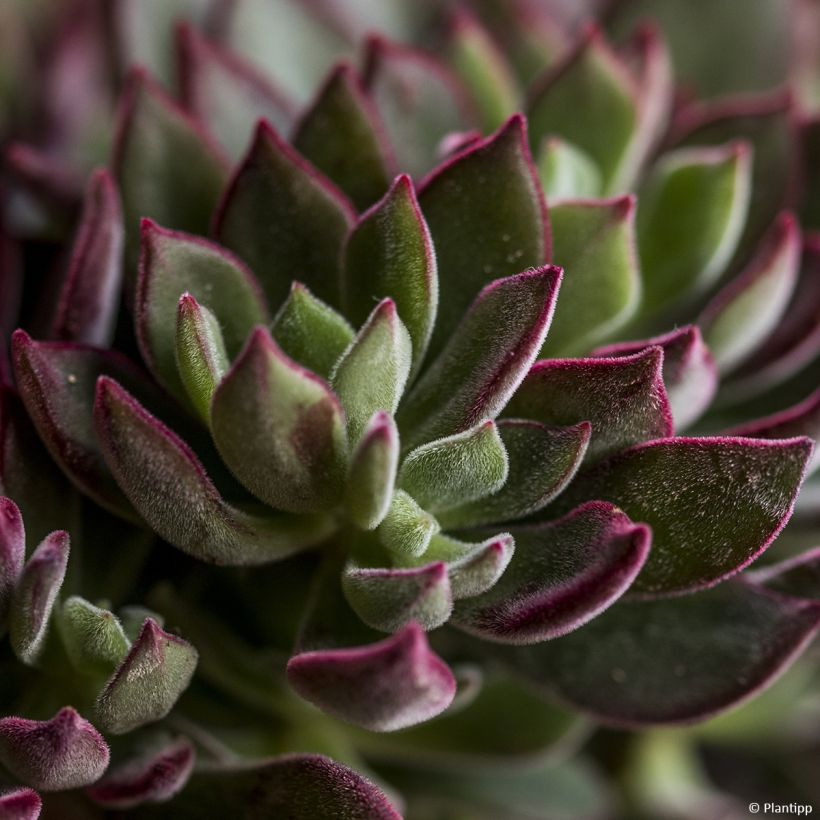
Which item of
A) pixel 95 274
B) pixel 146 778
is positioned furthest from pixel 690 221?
pixel 146 778

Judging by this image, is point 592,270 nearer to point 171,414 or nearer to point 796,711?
point 171,414

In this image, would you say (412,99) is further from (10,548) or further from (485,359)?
(10,548)

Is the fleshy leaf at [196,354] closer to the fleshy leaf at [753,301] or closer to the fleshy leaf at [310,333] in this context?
the fleshy leaf at [310,333]

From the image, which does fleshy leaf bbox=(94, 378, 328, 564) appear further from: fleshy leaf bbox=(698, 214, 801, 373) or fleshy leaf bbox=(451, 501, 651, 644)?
fleshy leaf bbox=(698, 214, 801, 373)

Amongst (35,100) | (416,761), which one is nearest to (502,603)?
(416,761)

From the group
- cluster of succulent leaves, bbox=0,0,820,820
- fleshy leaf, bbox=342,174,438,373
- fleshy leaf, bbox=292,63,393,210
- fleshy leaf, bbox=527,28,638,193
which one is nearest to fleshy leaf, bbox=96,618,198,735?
cluster of succulent leaves, bbox=0,0,820,820

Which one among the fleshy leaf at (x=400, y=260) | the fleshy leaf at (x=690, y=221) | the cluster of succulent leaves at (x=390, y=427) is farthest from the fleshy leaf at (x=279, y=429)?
the fleshy leaf at (x=690, y=221)
